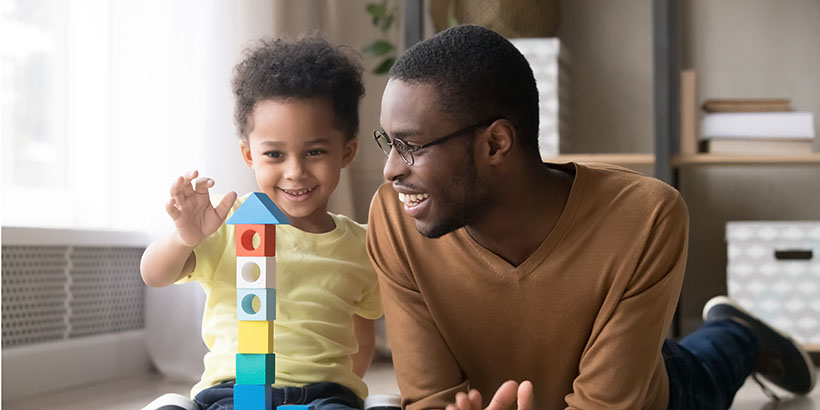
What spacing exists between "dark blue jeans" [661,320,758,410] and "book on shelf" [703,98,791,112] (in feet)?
2.77

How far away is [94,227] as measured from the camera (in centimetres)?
225

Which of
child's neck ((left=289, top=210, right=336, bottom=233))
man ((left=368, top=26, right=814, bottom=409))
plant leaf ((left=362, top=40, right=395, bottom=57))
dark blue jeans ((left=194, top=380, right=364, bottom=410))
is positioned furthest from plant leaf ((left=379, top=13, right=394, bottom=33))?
dark blue jeans ((left=194, top=380, right=364, bottom=410))

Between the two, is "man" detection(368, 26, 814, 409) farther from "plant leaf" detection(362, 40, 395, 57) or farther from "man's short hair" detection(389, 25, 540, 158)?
"plant leaf" detection(362, 40, 395, 57)

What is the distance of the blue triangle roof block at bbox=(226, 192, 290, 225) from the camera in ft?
3.22

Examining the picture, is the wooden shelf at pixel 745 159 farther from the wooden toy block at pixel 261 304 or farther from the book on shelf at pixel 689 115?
the wooden toy block at pixel 261 304

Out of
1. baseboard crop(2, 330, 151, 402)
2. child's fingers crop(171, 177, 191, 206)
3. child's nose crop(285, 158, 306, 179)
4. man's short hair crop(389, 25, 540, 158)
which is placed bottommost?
baseboard crop(2, 330, 151, 402)

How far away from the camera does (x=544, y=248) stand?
1112mm

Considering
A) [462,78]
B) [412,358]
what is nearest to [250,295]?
[412,358]

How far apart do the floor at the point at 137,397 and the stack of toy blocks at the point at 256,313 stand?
891 millimetres

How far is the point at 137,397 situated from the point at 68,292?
35cm

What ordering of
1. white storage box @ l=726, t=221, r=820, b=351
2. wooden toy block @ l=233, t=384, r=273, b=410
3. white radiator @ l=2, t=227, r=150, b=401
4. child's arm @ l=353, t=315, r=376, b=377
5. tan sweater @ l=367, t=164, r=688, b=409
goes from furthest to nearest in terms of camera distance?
white storage box @ l=726, t=221, r=820, b=351
white radiator @ l=2, t=227, r=150, b=401
child's arm @ l=353, t=315, r=376, b=377
tan sweater @ l=367, t=164, r=688, b=409
wooden toy block @ l=233, t=384, r=273, b=410

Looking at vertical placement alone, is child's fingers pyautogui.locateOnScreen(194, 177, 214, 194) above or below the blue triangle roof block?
above

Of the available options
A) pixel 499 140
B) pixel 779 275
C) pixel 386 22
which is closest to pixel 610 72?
pixel 386 22

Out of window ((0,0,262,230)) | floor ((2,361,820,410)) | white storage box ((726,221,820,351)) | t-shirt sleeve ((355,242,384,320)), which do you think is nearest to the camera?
t-shirt sleeve ((355,242,384,320))
